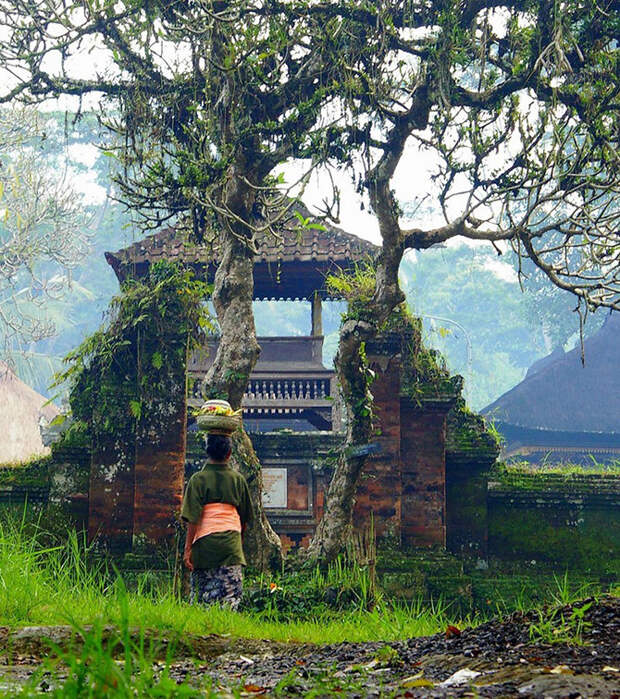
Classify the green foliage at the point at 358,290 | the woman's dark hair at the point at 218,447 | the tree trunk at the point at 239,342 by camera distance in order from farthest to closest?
the green foliage at the point at 358,290 → the tree trunk at the point at 239,342 → the woman's dark hair at the point at 218,447

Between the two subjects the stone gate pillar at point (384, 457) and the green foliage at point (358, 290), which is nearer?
Result: the green foliage at point (358, 290)

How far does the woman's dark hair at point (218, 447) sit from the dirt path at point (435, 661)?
1.54m

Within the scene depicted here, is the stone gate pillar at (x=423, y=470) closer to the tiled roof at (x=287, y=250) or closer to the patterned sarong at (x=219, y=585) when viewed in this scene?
the tiled roof at (x=287, y=250)

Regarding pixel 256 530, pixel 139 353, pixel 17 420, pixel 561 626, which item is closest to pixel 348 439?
pixel 256 530

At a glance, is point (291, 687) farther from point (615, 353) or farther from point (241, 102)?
point (615, 353)

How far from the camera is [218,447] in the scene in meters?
6.90

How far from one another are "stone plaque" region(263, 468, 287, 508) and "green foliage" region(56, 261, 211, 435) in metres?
→ 3.43

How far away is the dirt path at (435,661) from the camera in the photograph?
140 inches

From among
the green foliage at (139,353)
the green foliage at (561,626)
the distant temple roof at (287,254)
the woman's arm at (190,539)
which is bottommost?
the green foliage at (561,626)

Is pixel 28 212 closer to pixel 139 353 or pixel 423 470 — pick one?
pixel 139 353

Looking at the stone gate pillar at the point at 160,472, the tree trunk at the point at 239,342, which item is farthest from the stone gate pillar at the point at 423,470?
the stone gate pillar at the point at 160,472

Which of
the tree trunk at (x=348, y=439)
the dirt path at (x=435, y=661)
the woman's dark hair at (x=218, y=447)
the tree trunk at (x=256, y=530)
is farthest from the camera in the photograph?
the tree trunk at (x=348, y=439)

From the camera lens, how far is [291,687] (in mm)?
3727

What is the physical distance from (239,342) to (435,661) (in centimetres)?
525
